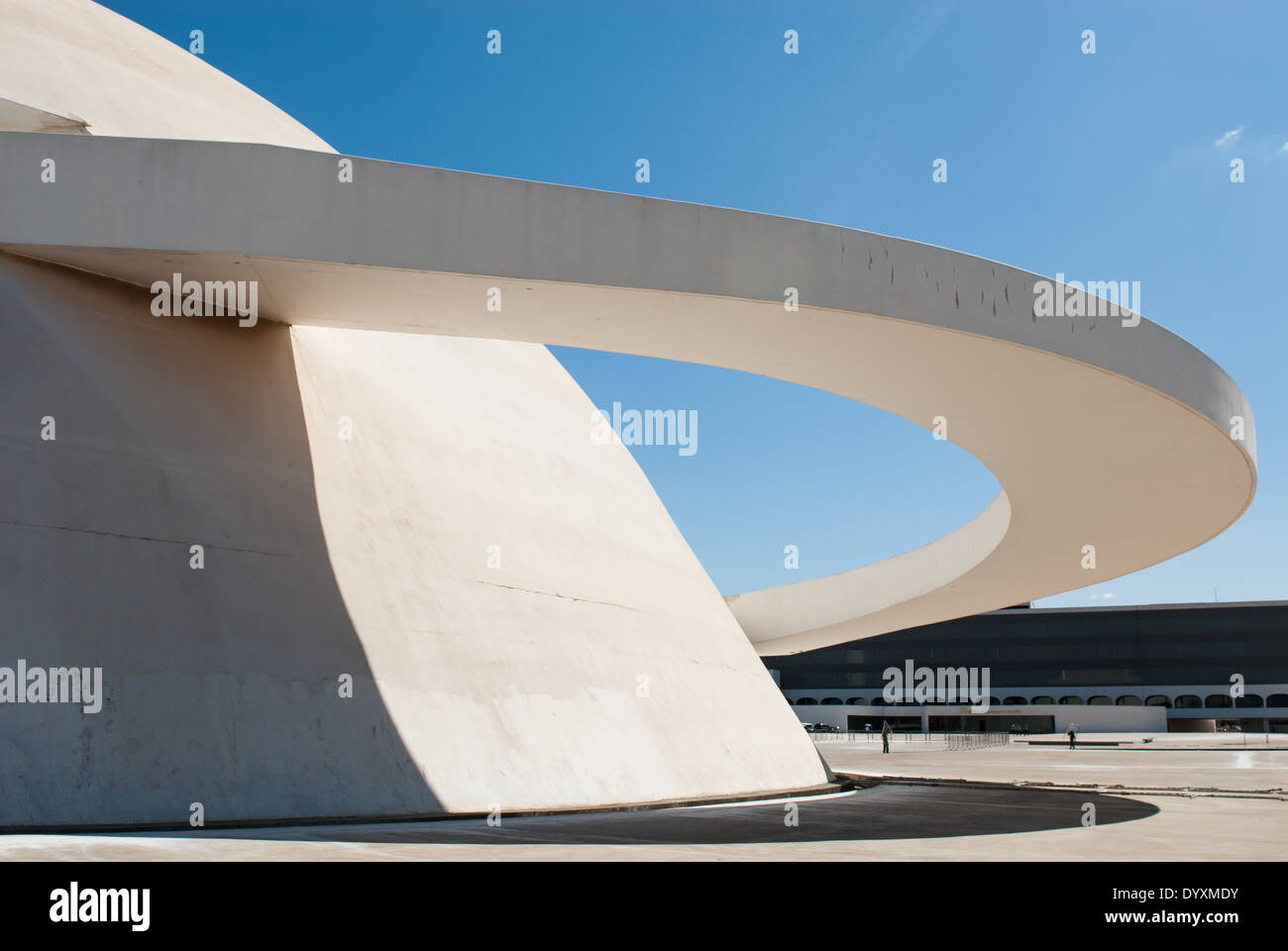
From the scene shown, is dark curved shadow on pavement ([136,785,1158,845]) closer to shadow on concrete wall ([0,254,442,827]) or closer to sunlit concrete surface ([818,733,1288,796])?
shadow on concrete wall ([0,254,442,827])

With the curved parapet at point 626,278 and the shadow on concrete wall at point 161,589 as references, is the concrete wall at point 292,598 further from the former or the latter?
the curved parapet at point 626,278

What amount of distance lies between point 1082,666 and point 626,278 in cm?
8443

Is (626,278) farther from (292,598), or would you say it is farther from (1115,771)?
(1115,771)

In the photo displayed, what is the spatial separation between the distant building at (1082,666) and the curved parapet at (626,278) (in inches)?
2757

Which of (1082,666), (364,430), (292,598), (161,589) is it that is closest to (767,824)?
(292,598)

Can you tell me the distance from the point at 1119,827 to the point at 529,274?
7.55 metres

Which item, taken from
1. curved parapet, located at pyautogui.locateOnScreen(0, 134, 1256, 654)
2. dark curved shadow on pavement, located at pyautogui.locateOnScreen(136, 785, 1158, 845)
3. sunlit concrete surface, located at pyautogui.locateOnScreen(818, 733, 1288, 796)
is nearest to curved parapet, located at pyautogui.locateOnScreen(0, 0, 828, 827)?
curved parapet, located at pyautogui.locateOnScreen(0, 134, 1256, 654)

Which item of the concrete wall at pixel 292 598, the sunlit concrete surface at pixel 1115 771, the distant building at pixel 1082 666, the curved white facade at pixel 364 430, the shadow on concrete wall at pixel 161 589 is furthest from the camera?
the distant building at pixel 1082 666

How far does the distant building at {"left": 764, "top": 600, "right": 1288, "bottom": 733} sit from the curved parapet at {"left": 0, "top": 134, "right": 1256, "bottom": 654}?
230 ft

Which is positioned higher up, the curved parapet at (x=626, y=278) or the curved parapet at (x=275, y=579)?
the curved parapet at (x=626, y=278)

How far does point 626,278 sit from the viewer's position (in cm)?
940

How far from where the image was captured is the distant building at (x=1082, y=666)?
80625 millimetres

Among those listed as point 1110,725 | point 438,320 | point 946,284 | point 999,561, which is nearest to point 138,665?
point 438,320

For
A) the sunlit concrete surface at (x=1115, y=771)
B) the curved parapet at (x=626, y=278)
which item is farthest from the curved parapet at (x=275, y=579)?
the sunlit concrete surface at (x=1115, y=771)
